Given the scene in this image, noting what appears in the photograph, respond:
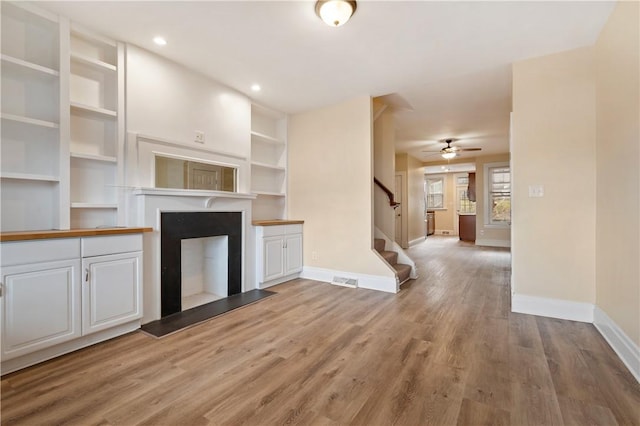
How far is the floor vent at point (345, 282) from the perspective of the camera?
13.2ft

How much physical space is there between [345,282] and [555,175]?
2694 mm

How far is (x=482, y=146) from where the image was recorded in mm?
7363

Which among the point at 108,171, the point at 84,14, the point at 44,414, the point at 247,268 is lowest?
the point at 44,414

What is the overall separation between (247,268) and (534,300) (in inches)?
128

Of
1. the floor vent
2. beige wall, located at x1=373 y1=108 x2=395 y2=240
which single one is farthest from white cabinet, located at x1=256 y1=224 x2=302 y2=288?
beige wall, located at x1=373 y1=108 x2=395 y2=240

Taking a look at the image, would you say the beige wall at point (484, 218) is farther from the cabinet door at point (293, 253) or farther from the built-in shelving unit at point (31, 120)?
the built-in shelving unit at point (31, 120)

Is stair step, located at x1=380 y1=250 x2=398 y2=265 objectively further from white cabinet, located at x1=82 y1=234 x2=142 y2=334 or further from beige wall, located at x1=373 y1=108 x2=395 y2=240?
white cabinet, located at x1=82 y1=234 x2=142 y2=334

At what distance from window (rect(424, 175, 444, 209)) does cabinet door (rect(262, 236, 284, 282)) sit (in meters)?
9.72

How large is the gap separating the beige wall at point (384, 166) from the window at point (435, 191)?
7.91 metres

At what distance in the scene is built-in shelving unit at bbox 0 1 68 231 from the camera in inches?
86.2

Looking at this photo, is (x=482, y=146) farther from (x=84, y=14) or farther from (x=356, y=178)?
(x=84, y=14)

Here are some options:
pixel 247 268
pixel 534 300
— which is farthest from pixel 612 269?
pixel 247 268

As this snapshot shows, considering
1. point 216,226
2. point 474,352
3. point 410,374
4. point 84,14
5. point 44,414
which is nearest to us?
point 44,414

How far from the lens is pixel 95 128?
265 centimetres
